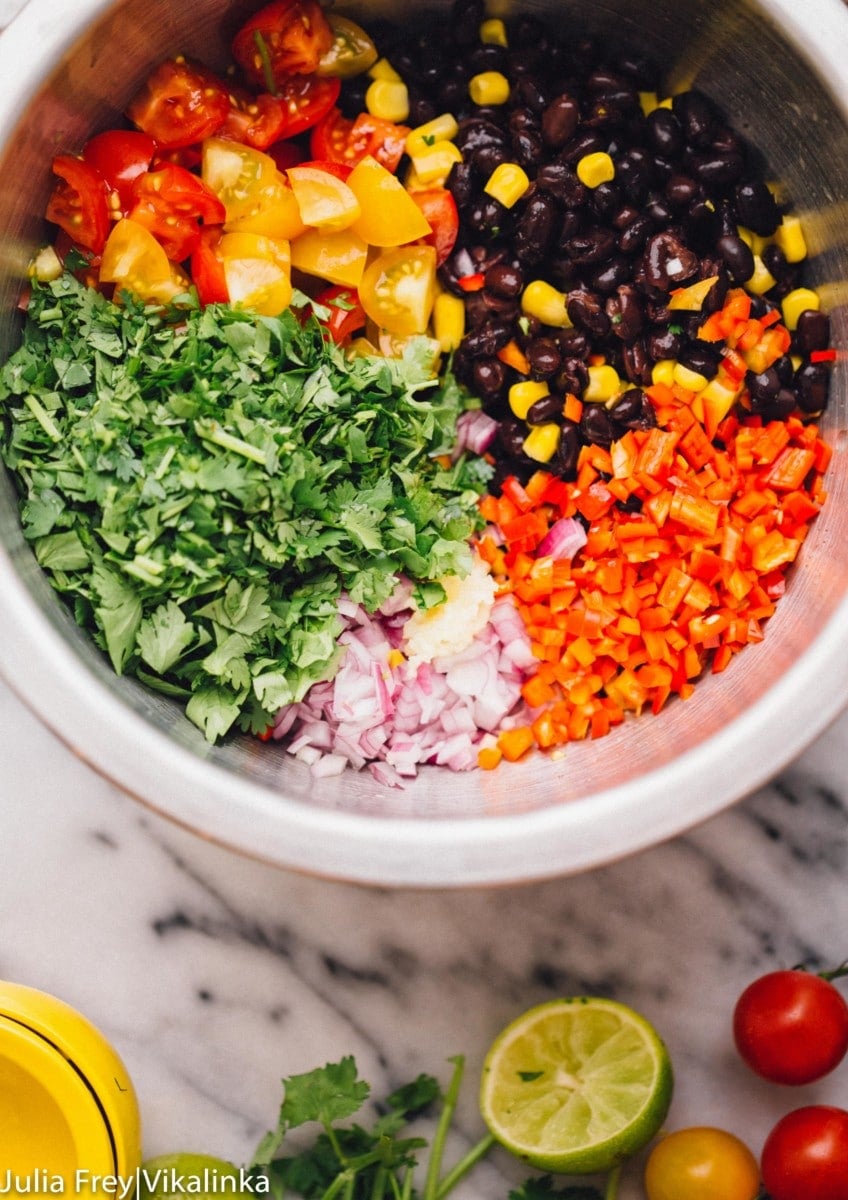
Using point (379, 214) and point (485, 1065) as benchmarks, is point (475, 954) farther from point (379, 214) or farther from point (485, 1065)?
point (379, 214)

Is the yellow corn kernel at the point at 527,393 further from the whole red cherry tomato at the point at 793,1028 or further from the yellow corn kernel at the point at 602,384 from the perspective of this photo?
the whole red cherry tomato at the point at 793,1028

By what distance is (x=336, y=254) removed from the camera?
5.67ft

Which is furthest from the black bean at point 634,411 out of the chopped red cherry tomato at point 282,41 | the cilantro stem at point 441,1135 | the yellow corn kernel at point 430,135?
the cilantro stem at point 441,1135

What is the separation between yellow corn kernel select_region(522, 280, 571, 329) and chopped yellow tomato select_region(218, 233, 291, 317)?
0.40 meters

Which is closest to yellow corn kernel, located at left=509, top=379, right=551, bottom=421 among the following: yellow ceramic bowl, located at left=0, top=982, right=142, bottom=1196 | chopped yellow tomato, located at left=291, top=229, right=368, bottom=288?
chopped yellow tomato, located at left=291, top=229, right=368, bottom=288

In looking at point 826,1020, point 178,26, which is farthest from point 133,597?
point 826,1020

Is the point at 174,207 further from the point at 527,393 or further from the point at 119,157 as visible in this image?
the point at 527,393

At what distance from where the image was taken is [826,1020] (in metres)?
1.74

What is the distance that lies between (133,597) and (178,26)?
2.91 feet

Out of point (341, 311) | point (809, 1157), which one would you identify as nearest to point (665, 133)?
point (341, 311)

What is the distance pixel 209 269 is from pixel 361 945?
47.3 inches

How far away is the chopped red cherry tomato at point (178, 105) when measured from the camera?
1647 mm

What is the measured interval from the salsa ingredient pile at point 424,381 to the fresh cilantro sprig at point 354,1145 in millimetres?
556

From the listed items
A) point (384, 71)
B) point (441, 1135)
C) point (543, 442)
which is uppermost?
point (384, 71)
